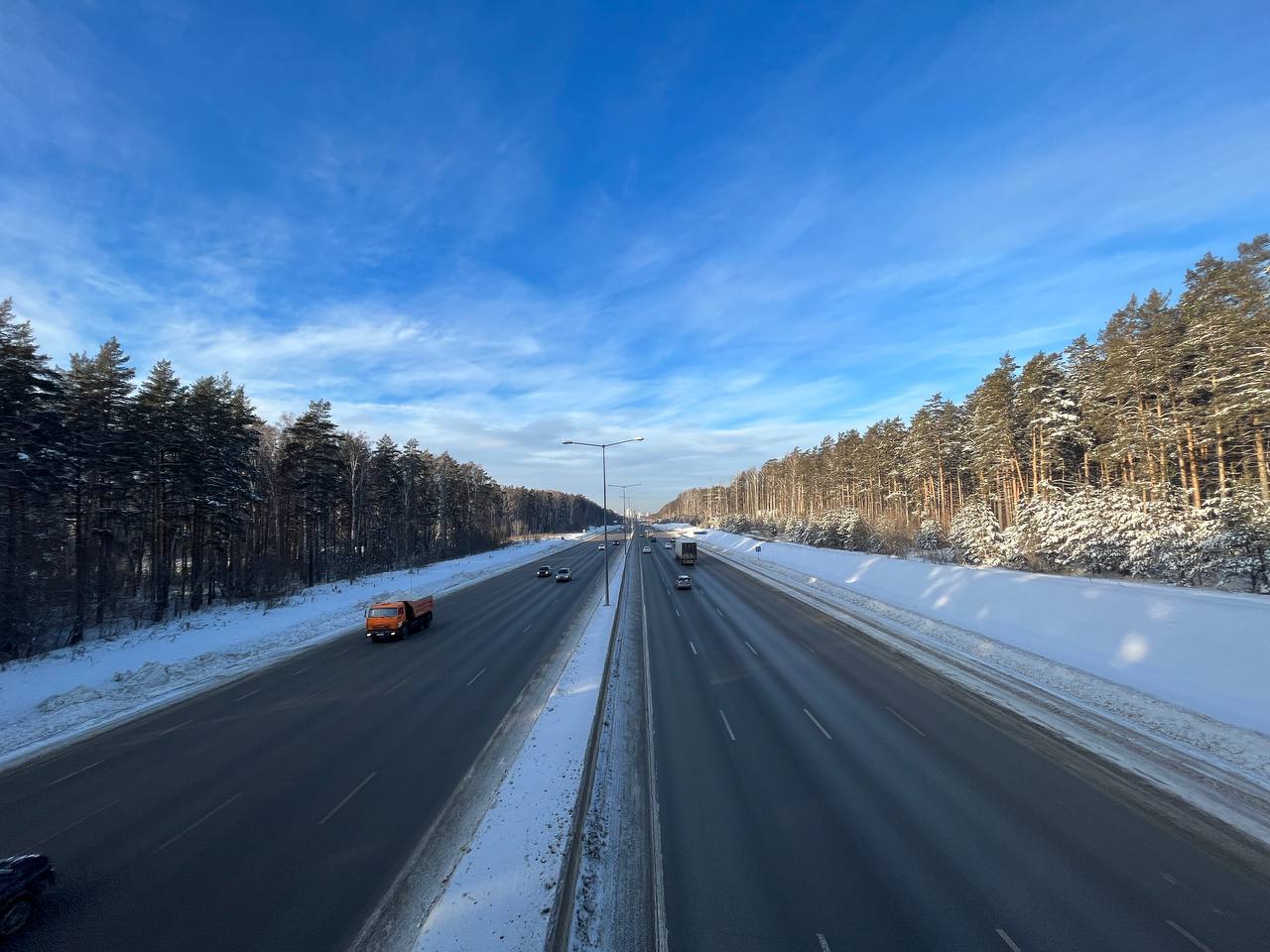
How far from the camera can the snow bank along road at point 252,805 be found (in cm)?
676

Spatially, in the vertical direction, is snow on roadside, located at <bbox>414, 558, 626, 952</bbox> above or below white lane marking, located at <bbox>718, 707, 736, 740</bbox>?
above

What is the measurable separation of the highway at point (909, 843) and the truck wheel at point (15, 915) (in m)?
8.63

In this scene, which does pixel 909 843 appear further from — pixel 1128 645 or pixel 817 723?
pixel 1128 645

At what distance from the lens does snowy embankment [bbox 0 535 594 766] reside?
14672 millimetres

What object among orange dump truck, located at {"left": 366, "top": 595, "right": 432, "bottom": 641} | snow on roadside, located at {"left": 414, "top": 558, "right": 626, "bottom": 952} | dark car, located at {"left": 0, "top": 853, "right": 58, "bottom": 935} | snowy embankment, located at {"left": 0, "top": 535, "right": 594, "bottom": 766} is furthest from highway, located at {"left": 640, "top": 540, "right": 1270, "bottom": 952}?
snowy embankment, located at {"left": 0, "top": 535, "right": 594, "bottom": 766}

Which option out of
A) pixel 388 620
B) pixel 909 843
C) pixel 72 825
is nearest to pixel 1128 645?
pixel 909 843

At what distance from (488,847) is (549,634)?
52.6 ft

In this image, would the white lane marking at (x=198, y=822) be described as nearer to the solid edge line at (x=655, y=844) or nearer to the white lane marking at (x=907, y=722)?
the solid edge line at (x=655, y=844)

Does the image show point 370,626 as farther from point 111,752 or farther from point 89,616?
point 89,616

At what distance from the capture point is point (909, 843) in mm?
8016

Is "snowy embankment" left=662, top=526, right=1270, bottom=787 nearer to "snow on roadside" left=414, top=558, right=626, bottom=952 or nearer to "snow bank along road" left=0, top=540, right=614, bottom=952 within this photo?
"snow on roadside" left=414, top=558, right=626, bottom=952

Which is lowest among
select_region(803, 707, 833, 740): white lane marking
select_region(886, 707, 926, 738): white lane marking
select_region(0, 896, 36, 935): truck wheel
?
select_region(886, 707, 926, 738): white lane marking

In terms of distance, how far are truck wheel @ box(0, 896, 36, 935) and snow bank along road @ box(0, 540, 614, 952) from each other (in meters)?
0.14

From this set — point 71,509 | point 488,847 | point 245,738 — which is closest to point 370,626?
point 245,738
